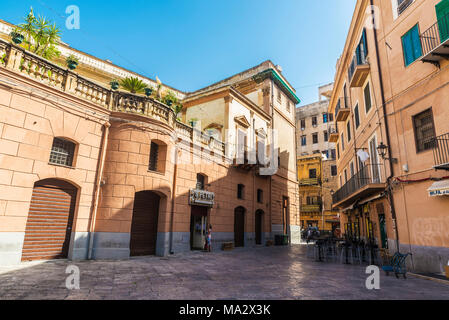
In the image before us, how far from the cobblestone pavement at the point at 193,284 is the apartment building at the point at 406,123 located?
103 inches

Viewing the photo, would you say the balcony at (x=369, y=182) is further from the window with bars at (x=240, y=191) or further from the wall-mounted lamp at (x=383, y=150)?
the window with bars at (x=240, y=191)

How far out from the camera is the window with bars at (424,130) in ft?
31.8

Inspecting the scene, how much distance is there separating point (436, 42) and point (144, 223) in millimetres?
13688

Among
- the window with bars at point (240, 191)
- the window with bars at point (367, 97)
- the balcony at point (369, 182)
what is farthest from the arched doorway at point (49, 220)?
the window with bars at point (367, 97)

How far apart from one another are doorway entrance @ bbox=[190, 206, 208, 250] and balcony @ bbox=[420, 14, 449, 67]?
41.7 ft

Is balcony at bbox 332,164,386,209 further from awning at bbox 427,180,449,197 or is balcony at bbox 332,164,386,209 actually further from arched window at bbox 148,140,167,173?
arched window at bbox 148,140,167,173

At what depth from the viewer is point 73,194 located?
402 inches

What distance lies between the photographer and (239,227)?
19.2 metres

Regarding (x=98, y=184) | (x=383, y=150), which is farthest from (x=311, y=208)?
(x=98, y=184)

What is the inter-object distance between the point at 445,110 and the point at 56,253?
14.6m

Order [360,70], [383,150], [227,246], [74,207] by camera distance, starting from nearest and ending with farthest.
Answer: [74,207] < [383,150] < [360,70] < [227,246]

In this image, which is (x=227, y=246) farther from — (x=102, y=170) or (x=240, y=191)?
(x=102, y=170)

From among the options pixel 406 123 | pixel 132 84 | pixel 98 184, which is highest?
pixel 132 84

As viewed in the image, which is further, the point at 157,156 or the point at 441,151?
the point at 157,156
